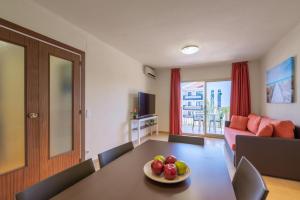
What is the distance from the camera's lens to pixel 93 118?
9.98ft

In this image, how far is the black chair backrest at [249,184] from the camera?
80cm

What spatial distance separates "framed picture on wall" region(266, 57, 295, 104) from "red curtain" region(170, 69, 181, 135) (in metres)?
2.55

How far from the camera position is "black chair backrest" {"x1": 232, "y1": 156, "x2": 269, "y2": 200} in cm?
80

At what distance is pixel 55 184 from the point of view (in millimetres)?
949

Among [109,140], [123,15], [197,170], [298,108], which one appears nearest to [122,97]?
[109,140]

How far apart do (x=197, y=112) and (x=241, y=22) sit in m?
3.59

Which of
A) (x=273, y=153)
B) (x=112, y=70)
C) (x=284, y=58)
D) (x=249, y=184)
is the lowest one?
(x=273, y=153)

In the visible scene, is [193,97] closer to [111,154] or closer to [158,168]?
[111,154]

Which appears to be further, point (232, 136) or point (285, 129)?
point (232, 136)

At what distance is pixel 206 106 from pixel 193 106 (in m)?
0.45

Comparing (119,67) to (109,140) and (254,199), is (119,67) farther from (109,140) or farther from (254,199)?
(254,199)

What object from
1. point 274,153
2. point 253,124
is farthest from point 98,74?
point 253,124

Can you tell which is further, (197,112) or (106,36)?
(197,112)

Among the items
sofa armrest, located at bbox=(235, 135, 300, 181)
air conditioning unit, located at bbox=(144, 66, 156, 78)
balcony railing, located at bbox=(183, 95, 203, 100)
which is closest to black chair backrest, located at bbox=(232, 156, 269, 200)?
sofa armrest, located at bbox=(235, 135, 300, 181)
